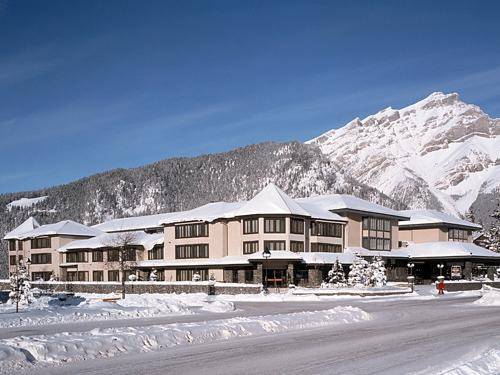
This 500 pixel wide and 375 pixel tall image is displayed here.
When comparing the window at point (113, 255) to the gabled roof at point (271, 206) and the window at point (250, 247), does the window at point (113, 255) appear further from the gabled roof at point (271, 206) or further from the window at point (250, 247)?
the window at point (250, 247)

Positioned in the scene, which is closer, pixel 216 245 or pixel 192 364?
pixel 192 364

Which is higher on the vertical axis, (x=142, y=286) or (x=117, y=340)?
(x=117, y=340)

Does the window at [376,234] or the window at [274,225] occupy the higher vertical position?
the window at [274,225]

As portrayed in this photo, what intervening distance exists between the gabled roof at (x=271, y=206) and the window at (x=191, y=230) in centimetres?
520

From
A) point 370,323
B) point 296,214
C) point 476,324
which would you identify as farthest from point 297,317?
point 296,214

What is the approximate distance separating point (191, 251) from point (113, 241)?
1336 cm

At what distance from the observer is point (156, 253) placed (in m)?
80.2

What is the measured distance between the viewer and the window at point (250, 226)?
67.8 m

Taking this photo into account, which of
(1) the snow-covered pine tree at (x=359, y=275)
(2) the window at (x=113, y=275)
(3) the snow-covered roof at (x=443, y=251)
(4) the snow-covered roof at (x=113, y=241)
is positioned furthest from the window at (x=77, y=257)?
(1) the snow-covered pine tree at (x=359, y=275)

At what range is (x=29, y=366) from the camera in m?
14.9

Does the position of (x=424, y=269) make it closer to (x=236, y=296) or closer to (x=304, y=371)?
(x=236, y=296)

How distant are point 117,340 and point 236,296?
126 feet

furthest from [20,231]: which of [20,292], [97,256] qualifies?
[20,292]

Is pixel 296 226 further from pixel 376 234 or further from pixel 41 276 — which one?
pixel 41 276
